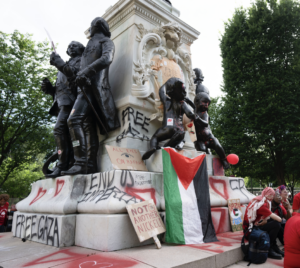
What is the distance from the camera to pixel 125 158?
448 cm

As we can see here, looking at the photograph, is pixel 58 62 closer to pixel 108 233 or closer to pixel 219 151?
pixel 108 233

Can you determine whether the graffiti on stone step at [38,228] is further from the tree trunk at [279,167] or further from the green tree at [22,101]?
the tree trunk at [279,167]

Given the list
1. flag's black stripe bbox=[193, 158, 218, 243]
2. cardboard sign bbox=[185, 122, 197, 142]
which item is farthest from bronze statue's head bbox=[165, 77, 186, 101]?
flag's black stripe bbox=[193, 158, 218, 243]

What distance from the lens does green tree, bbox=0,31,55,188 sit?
13.6 metres

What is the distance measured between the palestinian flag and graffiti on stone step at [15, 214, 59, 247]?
5.63ft

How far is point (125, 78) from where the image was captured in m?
5.53

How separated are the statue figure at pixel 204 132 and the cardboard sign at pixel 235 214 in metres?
0.93

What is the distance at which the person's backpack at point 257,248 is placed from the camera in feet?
11.8

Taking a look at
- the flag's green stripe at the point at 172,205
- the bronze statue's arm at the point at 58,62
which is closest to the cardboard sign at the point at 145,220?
the flag's green stripe at the point at 172,205

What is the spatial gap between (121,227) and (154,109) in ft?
8.89

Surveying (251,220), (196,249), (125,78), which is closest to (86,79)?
(125,78)

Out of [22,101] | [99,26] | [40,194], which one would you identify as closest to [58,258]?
[40,194]

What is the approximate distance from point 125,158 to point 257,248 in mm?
2408

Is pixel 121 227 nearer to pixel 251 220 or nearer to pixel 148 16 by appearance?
pixel 251 220
